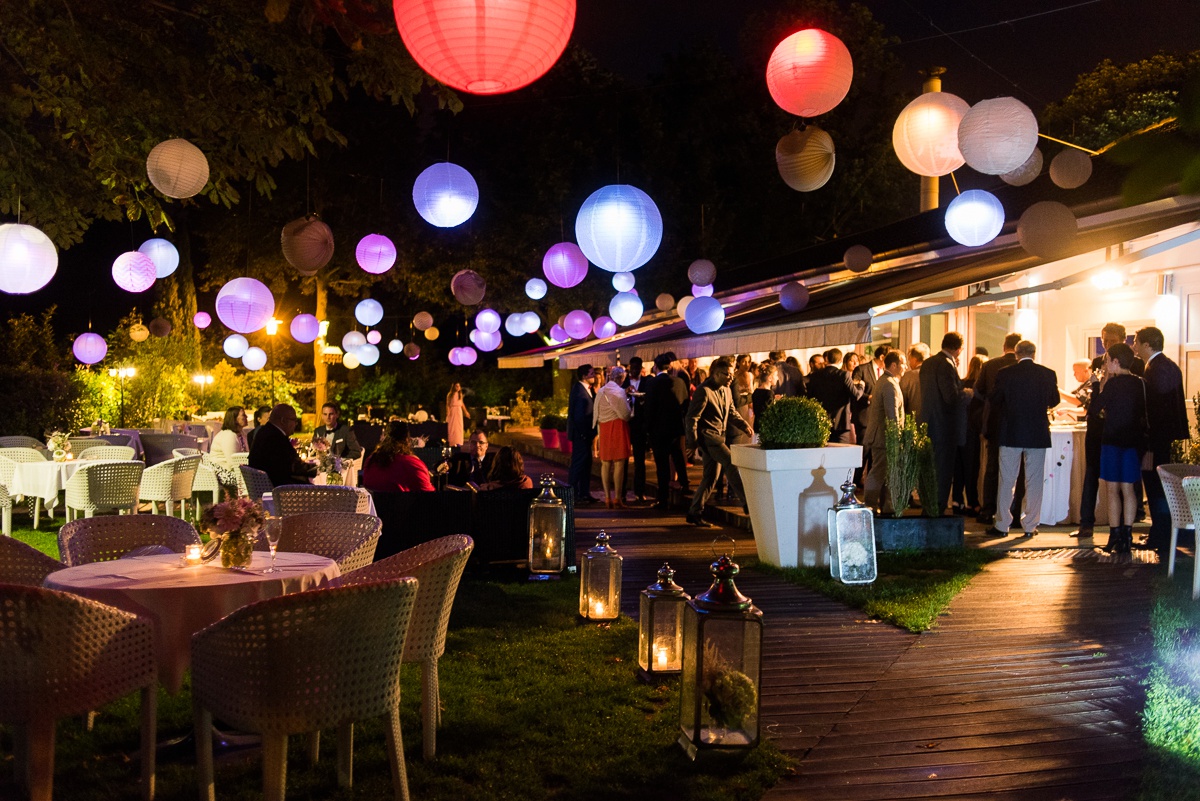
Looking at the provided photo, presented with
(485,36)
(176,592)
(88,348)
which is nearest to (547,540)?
(176,592)

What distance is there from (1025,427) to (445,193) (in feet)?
17.1

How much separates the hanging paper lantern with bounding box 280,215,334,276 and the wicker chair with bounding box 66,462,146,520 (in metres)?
2.52

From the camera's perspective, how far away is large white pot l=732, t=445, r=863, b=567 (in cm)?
751

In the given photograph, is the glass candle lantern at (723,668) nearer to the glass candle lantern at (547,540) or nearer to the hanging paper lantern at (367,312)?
the glass candle lantern at (547,540)

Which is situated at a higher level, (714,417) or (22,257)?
(22,257)

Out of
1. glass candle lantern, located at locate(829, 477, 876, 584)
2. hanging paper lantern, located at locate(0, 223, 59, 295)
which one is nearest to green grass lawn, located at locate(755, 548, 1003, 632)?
glass candle lantern, located at locate(829, 477, 876, 584)

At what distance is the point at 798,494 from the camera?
298 inches

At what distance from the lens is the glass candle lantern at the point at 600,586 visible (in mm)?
6066

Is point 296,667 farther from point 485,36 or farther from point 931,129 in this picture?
point 931,129

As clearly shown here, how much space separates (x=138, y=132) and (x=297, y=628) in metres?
6.31

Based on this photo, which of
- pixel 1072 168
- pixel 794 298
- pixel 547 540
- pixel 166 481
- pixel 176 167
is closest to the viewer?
pixel 176 167

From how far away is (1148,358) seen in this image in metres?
7.88

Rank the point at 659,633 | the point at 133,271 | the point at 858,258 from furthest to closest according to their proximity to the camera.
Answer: the point at 858,258 → the point at 133,271 → the point at 659,633

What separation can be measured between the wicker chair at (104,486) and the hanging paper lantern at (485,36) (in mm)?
7199
